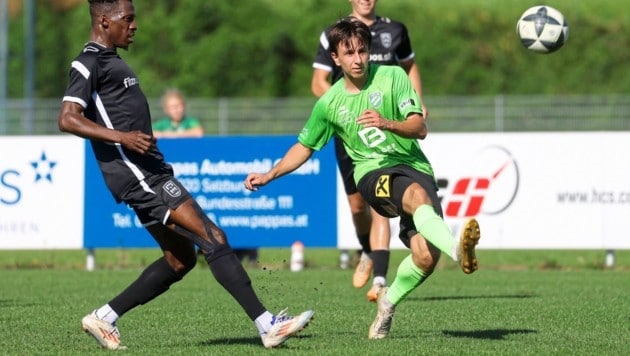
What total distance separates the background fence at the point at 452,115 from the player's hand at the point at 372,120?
16.4 metres

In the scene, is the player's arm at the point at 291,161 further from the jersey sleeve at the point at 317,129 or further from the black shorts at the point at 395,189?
the black shorts at the point at 395,189

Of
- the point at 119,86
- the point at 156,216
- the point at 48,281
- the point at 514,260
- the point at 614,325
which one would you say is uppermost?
the point at 119,86

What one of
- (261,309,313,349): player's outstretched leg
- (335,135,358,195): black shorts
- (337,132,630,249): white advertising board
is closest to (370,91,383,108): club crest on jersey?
(261,309,313,349): player's outstretched leg

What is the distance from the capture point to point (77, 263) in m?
17.2

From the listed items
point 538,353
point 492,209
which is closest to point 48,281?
point 492,209

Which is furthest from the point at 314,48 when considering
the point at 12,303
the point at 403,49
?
the point at 12,303

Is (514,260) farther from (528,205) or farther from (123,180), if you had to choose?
(123,180)

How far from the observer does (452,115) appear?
2459 centimetres

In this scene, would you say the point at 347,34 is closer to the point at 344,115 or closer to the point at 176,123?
the point at 344,115

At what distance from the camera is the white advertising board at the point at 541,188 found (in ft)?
50.4

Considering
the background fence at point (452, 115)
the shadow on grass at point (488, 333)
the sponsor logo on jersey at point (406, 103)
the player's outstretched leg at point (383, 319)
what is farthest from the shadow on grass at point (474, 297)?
the background fence at point (452, 115)

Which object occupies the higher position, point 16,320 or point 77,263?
point 16,320

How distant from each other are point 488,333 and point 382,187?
1.27 m

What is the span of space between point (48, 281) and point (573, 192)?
6.04 m
